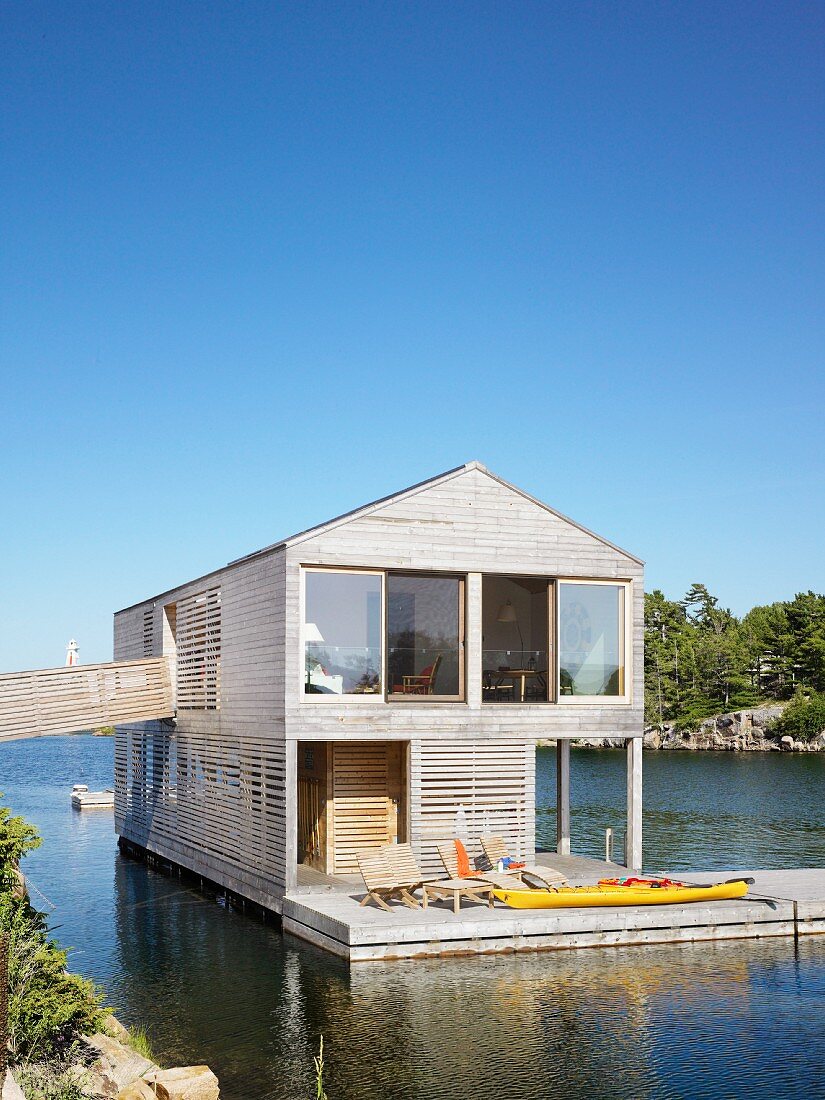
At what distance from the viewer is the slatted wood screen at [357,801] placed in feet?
60.1

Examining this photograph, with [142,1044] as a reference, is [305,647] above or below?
above

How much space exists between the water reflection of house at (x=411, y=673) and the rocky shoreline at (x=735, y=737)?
59707 millimetres

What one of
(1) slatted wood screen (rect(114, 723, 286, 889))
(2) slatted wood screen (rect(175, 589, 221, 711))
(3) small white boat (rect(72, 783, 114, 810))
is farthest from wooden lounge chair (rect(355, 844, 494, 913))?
(3) small white boat (rect(72, 783, 114, 810))

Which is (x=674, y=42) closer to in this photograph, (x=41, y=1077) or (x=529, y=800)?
(x=529, y=800)

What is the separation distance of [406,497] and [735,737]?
69.0 m

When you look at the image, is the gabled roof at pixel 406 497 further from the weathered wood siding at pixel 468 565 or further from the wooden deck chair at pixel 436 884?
the wooden deck chair at pixel 436 884

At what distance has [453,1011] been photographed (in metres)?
11.9

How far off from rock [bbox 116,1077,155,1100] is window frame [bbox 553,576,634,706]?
10.4m

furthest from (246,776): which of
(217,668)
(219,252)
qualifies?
(219,252)

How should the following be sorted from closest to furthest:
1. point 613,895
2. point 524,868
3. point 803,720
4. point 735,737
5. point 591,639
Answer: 1. point 613,895
2. point 524,868
3. point 591,639
4. point 803,720
5. point 735,737

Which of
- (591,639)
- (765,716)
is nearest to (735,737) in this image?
(765,716)

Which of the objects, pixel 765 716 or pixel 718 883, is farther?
pixel 765 716

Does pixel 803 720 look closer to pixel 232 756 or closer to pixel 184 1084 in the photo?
pixel 232 756

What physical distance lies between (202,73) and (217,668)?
11.2m
